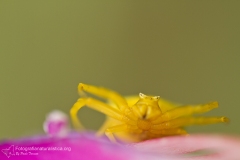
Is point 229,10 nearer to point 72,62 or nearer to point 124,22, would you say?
point 124,22

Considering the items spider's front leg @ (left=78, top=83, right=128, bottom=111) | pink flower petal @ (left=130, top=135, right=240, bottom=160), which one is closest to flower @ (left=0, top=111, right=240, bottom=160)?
pink flower petal @ (left=130, top=135, right=240, bottom=160)

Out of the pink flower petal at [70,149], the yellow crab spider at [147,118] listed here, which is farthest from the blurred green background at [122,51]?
the pink flower petal at [70,149]

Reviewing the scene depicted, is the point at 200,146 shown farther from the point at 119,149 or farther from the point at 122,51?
the point at 122,51

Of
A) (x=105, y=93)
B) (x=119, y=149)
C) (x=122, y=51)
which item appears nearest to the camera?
(x=119, y=149)

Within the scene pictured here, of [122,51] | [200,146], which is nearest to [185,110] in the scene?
[200,146]

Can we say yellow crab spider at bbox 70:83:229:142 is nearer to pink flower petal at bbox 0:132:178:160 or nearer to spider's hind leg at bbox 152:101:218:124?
spider's hind leg at bbox 152:101:218:124

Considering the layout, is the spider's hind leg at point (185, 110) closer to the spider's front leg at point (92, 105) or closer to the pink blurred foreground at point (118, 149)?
the spider's front leg at point (92, 105)

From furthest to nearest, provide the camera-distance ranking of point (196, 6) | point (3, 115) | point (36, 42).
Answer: point (196, 6) < point (36, 42) < point (3, 115)

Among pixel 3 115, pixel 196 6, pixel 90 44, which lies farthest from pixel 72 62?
pixel 196 6
